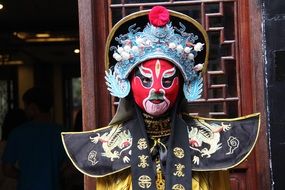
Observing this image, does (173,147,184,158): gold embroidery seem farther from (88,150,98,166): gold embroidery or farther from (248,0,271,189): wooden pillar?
(248,0,271,189): wooden pillar

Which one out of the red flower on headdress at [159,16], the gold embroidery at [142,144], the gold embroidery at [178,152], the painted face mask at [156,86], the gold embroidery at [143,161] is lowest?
the gold embroidery at [143,161]

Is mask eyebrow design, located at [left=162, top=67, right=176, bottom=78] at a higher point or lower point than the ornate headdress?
lower

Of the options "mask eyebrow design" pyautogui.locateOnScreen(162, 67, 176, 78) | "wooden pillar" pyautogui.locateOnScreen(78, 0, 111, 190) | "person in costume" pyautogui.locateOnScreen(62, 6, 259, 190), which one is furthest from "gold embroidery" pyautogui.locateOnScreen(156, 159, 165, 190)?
"wooden pillar" pyautogui.locateOnScreen(78, 0, 111, 190)

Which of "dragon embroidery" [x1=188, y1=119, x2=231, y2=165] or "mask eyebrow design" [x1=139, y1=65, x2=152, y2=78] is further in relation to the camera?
"dragon embroidery" [x1=188, y1=119, x2=231, y2=165]

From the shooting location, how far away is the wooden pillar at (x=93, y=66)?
3781 millimetres

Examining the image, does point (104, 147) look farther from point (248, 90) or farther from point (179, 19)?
point (248, 90)

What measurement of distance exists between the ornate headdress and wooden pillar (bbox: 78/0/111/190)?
0.75 metres

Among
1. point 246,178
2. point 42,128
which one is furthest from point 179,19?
point 42,128

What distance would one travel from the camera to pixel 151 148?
2.99m

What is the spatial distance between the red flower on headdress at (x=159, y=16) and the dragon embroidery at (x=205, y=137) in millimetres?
491

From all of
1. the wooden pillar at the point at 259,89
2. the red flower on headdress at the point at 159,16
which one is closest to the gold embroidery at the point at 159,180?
the red flower on headdress at the point at 159,16

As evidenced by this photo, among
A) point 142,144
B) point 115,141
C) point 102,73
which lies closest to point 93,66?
point 102,73

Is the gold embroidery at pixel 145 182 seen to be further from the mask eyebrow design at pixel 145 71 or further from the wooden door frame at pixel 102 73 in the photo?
the wooden door frame at pixel 102 73

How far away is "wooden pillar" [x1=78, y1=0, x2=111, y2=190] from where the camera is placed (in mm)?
3781
